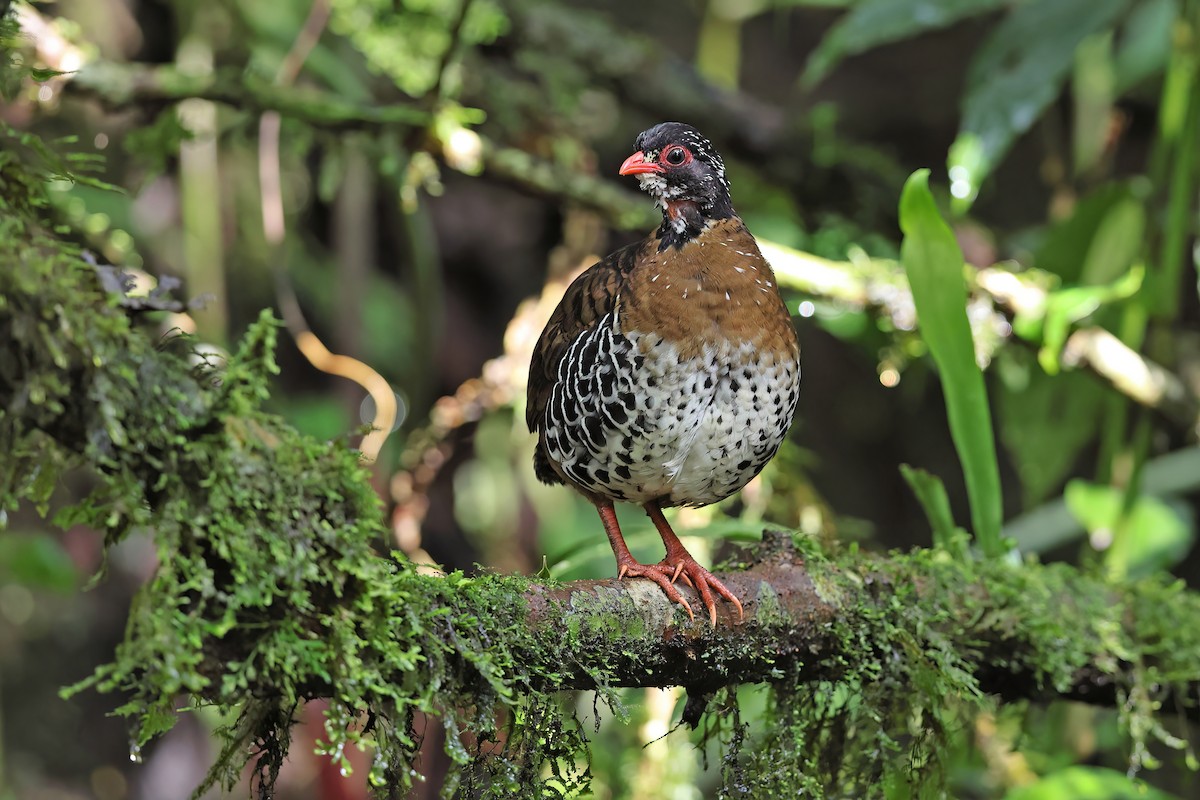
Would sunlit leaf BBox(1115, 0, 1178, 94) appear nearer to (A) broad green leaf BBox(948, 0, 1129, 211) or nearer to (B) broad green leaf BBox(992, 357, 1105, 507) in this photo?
(A) broad green leaf BBox(948, 0, 1129, 211)

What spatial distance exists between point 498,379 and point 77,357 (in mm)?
2232

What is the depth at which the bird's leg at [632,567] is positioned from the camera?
6.63ft

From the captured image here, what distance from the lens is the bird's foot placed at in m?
2.03

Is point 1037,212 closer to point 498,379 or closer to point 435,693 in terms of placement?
point 498,379

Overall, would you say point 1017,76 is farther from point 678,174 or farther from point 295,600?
point 295,600

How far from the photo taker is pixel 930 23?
3.73m

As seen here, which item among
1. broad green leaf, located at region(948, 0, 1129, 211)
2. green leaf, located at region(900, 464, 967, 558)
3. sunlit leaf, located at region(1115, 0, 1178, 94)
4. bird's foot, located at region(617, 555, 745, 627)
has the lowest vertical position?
bird's foot, located at region(617, 555, 745, 627)

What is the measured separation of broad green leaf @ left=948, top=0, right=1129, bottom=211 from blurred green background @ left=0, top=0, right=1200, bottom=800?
0.01m

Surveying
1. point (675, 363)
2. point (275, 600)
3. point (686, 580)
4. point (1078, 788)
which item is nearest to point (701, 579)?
point (686, 580)

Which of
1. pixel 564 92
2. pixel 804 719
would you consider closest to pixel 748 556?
pixel 804 719

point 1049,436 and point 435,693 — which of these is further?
point 1049,436

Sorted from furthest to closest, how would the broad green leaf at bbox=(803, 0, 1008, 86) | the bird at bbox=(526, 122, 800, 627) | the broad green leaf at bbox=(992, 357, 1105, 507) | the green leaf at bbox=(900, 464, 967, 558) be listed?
1. the broad green leaf at bbox=(992, 357, 1105, 507)
2. the broad green leaf at bbox=(803, 0, 1008, 86)
3. the green leaf at bbox=(900, 464, 967, 558)
4. the bird at bbox=(526, 122, 800, 627)

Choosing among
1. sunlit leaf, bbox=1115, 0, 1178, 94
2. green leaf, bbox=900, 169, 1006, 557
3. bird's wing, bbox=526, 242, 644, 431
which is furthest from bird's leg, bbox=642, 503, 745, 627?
sunlit leaf, bbox=1115, 0, 1178, 94

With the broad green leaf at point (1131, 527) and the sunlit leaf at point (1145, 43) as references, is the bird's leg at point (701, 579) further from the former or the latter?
the sunlit leaf at point (1145, 43)
